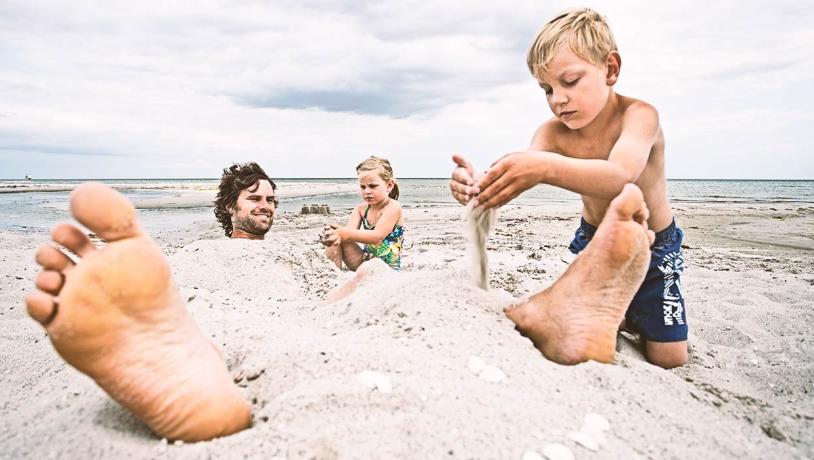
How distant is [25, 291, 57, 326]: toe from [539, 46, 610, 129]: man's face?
77.2 inches

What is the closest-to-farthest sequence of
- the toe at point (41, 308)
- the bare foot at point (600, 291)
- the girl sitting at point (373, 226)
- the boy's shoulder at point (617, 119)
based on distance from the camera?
the toe at point (41, 308)
the bare foot at point (600, 291)
the boy's shoulder at point (617, 119)
the girl sitting at point (373, 226)

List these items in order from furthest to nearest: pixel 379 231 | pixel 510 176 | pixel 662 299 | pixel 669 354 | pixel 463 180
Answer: pixel 379 231, pixel 662 299, pixel 669 354, pixel 463 180, pixel 510 176

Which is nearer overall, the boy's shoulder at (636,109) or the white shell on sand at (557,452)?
the white shell on sand at (557,452)

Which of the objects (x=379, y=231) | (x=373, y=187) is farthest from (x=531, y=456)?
(x=373, y=187)

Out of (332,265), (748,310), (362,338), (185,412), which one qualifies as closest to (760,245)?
(748,310)

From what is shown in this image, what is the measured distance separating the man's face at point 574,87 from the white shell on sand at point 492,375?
1.26m

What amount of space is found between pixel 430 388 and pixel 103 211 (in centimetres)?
96

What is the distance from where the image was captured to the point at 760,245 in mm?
6191

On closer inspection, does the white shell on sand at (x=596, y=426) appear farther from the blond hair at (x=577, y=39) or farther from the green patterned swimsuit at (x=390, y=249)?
the green patterned swimsuit at (x=390, y=249)

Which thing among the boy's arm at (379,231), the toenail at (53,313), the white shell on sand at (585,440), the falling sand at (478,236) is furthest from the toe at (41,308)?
the boy's arm at (379,231)

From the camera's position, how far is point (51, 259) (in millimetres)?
1094

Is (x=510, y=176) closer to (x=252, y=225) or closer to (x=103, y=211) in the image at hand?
(x=103, y=211)

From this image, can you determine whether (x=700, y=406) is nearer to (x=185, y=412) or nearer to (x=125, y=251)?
(x=185, y=412)

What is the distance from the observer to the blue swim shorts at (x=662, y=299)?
2307 mm
